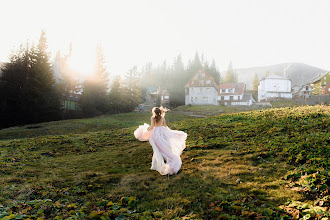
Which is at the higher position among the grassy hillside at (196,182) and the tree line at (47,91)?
the tree line at (47,91)

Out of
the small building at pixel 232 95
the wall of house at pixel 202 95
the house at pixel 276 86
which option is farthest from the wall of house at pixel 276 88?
the wall of house at pixel 202 95

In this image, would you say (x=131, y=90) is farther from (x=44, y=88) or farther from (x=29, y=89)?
(x=29, y=89)

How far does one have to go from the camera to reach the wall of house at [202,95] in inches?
2584

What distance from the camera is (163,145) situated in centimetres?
845

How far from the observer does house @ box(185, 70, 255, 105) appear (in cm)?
6575

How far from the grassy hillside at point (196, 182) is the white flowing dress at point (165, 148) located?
34cm

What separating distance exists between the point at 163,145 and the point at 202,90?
5913 centimetres

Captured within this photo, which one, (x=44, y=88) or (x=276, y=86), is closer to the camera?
(x=44, y=88)

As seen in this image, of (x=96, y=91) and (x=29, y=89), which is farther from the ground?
(x=96, y=91)

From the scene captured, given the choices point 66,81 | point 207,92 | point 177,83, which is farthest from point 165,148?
point 177,83

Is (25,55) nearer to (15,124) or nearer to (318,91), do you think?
(15,124)

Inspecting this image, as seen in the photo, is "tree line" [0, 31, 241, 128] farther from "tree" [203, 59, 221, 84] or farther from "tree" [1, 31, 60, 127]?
"tree" [203, 59, 221, 84]

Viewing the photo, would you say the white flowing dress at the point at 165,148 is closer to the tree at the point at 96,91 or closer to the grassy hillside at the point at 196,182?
the grassy hillside at the point at 196,182

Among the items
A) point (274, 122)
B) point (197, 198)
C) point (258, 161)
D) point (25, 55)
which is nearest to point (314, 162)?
point (258, 161)
